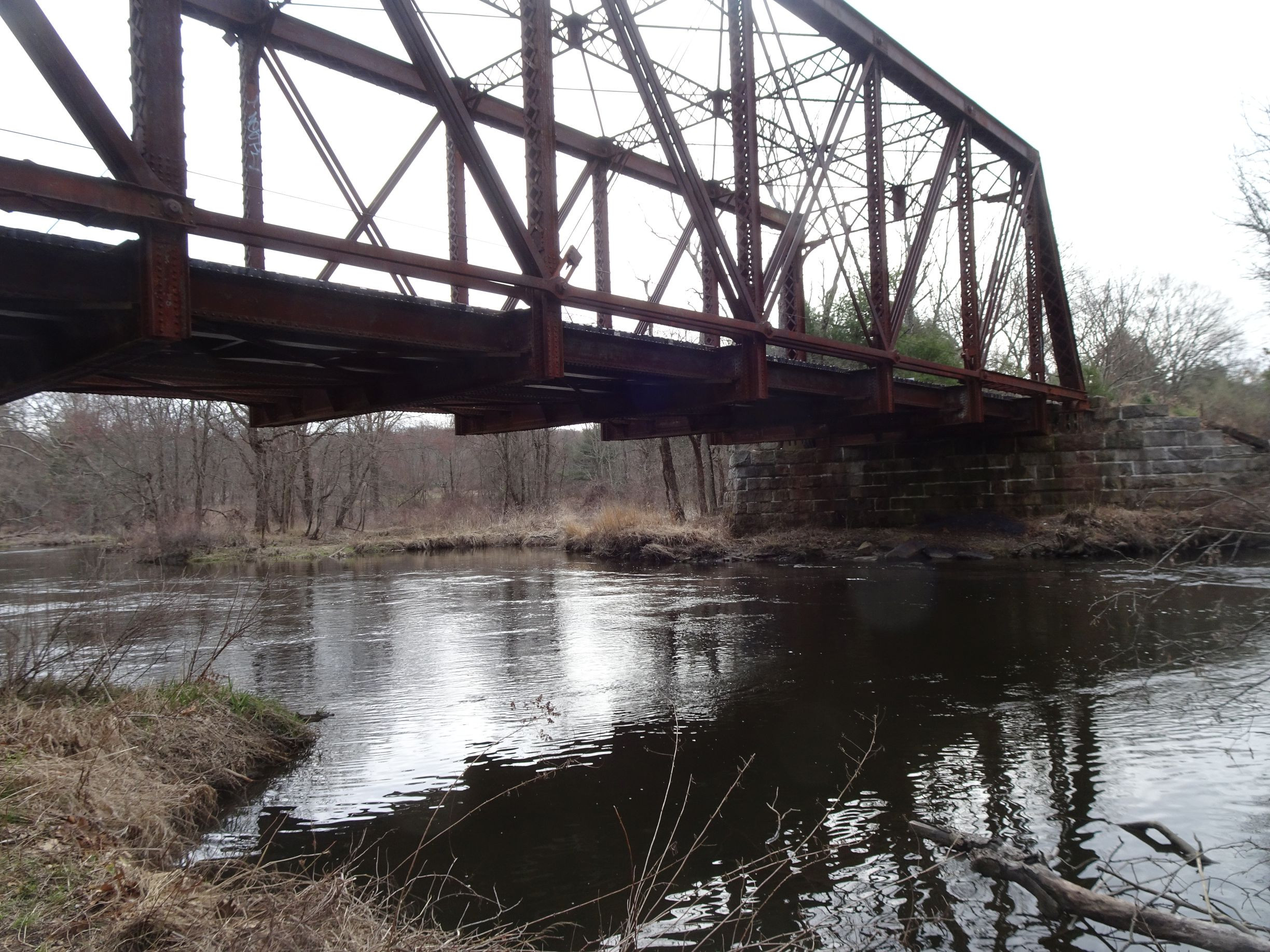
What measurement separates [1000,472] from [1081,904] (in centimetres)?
2207

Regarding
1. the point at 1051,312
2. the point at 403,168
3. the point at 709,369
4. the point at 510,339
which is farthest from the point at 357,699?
the point at 1051,312

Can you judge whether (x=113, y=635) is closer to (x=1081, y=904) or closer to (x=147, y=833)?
(x=147, y=833)

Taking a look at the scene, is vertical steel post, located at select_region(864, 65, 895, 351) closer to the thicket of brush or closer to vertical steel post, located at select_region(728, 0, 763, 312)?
vertical steel post, located at select_region(728, 0, 763, 312)

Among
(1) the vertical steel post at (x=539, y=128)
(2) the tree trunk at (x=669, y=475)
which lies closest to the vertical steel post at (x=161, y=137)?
(1) the vertical steel post at (x=539, y=128)

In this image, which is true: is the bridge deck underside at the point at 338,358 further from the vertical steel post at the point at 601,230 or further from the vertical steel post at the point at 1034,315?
the vertical steel post at the point at 1034,315

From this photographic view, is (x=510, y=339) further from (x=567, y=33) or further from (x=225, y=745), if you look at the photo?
(x=567, y=33)

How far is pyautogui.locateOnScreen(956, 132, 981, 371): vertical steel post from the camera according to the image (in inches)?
741

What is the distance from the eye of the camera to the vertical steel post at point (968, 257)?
61.7ft

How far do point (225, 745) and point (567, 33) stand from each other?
456 inches

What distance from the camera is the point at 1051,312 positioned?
23953 mm

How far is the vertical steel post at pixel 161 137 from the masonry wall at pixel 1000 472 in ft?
71.8

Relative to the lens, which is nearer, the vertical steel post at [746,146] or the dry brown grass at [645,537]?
the vertical steel post at [746,146]

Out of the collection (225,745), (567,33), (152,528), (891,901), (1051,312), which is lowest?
(891,901)

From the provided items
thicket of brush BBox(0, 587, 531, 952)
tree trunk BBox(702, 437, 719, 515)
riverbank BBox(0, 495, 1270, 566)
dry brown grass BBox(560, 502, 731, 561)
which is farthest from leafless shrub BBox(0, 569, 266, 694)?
tree trunk BBox(702, 437, 719, 515)
